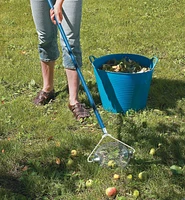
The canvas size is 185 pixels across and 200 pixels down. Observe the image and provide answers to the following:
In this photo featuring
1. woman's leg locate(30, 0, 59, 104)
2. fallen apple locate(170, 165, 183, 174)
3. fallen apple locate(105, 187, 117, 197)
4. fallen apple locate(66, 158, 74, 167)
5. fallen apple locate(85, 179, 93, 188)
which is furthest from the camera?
woman's leg locate(30, 0, 59, 104)

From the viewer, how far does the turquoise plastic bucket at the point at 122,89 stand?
388cm

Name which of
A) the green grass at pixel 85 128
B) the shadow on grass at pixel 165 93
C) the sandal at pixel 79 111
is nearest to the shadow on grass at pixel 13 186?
the green grass at pixel 85 128

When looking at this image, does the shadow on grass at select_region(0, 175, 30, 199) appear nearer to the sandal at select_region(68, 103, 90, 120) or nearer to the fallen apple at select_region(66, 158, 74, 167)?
the fallen apple at select_region(66, 158, 74, 167)

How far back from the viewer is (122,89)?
394 centimetres

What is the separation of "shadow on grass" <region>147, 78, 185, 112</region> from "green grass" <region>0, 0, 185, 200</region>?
11 mm

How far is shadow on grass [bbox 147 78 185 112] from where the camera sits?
4316 millimetres

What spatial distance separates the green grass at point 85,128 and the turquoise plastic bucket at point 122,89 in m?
0.09

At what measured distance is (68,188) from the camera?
3045mm

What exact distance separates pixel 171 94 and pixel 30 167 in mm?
2000

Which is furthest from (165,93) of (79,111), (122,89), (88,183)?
(88,183)

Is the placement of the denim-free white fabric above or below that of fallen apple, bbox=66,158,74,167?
above

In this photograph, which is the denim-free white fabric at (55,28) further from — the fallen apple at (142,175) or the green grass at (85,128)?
the fallen apple at (142,175)

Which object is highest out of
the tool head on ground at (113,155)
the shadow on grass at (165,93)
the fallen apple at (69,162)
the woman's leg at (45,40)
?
the woman's leg at (45,40)

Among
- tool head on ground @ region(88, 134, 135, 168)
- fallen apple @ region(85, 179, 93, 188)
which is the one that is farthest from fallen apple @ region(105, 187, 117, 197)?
tool head on ground @ region(88, 134, 135, 168)
